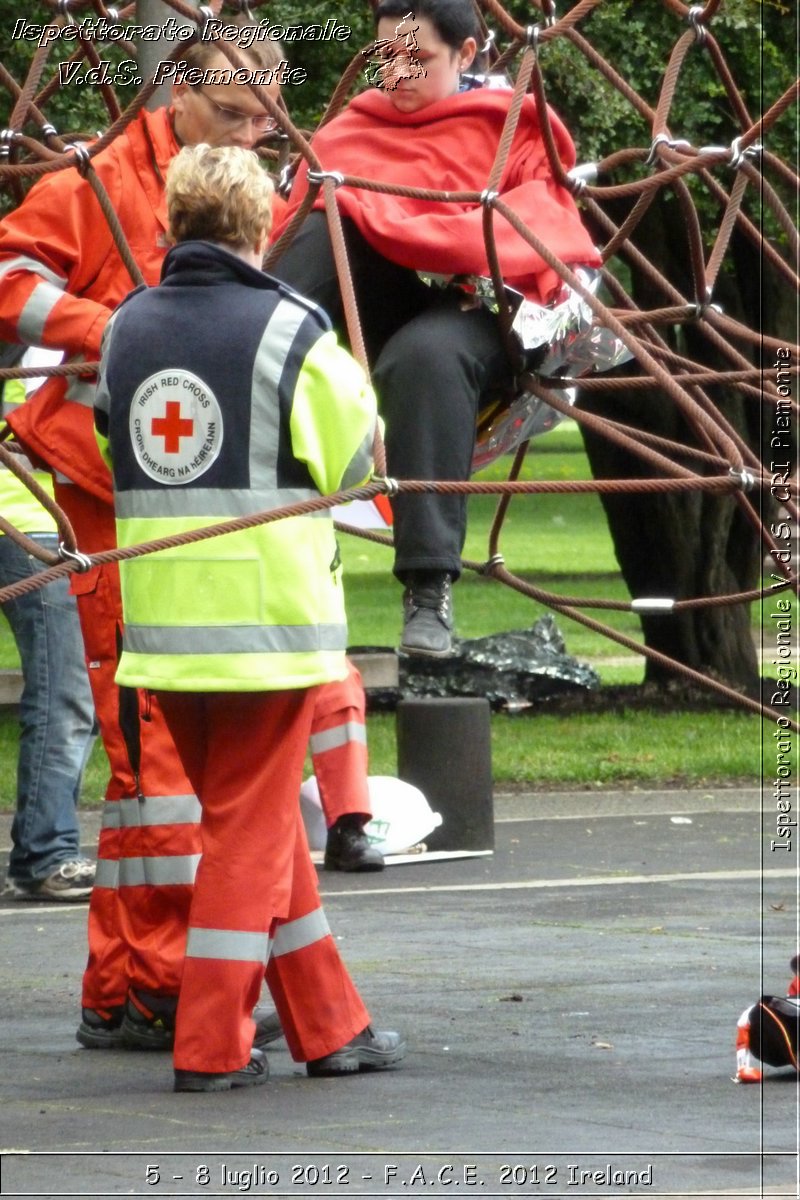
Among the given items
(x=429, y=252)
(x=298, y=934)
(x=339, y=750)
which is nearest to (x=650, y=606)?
(x=429, y=252)

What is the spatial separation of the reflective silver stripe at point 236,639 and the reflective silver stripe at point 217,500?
0.69 ft

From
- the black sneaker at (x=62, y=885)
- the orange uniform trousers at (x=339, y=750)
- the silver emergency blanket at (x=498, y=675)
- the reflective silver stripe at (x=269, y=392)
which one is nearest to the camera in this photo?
the reflective silver stripe at (x=269, y=392)

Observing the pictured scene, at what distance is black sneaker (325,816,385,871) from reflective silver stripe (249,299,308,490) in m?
3.23

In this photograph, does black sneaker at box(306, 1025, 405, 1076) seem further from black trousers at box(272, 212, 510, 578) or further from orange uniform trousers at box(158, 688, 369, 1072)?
black trousers at box(272, 212, 510, 578)

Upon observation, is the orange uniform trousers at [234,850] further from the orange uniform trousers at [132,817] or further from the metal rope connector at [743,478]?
the metal rope connector at [743,478]

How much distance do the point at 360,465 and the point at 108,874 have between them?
1.36 metres

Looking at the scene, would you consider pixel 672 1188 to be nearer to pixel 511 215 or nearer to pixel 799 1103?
pixel 799 1103

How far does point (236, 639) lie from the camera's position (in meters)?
4.24

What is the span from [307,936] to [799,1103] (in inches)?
39.7

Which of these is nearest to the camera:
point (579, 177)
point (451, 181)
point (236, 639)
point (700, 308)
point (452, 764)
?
point (236, 639)

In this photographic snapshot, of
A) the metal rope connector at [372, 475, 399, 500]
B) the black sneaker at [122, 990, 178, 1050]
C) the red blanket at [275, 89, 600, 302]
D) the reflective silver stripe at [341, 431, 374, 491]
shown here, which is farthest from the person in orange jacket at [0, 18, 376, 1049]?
the metal rope connector at [372, 475, 399, 500]

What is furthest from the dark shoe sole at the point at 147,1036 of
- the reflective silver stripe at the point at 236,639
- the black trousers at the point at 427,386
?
the black trousers at the point at 427,386

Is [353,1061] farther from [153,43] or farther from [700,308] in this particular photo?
[153,43]

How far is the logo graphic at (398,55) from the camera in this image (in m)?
4.63
